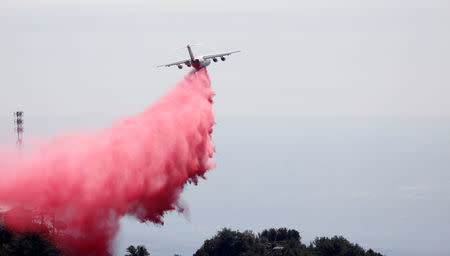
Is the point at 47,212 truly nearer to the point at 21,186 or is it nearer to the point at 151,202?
the point at 21,186

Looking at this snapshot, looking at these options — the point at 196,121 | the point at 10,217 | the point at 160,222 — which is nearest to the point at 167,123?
the point at 196,121

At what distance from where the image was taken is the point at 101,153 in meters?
123

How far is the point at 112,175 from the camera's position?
12200 cm

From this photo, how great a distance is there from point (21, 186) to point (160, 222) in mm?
17572

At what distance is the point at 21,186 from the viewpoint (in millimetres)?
124188

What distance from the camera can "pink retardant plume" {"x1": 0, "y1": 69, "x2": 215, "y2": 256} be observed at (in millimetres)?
122312

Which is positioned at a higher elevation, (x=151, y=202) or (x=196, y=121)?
(x=196, y=121)

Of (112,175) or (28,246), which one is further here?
(28,246)

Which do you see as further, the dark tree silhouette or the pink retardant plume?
the dark tree silhouette

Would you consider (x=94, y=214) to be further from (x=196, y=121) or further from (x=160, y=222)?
(x=196, y=121)

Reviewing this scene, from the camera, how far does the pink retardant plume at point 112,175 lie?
401 ft

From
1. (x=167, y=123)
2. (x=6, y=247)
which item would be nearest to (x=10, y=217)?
(x=6, y=247)

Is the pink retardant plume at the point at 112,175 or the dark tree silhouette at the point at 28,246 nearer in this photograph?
the pink retardant plume at the point at 112,175

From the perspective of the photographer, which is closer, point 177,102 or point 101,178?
point 101,178
